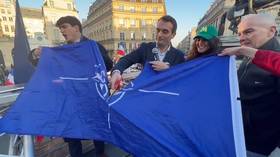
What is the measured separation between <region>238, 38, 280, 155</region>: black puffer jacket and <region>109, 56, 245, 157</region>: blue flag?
0.64 ft

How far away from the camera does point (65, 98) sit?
2.24 meters

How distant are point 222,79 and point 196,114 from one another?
33cm

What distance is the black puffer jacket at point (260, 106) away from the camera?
1.86 m

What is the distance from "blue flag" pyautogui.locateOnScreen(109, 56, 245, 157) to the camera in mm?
1679

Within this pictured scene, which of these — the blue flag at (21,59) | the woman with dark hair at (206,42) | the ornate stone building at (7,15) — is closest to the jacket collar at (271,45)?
the woman with dark hair at (206,42)

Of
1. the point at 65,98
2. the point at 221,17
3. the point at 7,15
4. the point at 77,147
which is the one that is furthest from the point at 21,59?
the point at 7,15

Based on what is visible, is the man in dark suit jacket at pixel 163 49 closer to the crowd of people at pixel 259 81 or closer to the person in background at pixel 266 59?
the crowd of people at pixel 259 81

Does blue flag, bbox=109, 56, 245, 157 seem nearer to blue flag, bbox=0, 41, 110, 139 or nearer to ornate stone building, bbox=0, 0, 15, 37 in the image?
blue flag, bbox=0, 41, 110, 139

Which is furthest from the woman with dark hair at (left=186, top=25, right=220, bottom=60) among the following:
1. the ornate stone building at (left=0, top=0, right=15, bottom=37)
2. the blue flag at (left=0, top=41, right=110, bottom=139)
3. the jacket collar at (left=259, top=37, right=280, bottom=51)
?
the ornate stone building at (left=0, top=0, right=15, bottom=37)

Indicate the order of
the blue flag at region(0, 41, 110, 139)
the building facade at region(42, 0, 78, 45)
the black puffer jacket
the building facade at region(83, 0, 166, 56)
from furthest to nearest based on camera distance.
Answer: the building facade at region(83, 0, 166, 56) → the building facade at region(42, 0, 78, 45) → the blue flag at region(0, 41, 110, 139) → the black puffer jacket

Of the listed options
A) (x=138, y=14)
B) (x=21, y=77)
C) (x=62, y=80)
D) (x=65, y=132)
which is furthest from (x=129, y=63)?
(x=138, y=14)

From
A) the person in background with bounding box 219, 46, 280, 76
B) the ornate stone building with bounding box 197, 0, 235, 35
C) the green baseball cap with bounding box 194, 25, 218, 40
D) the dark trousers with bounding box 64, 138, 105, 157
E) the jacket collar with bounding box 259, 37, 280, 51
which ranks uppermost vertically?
the ornate stone building with bounding box 197, 0, 235, 35

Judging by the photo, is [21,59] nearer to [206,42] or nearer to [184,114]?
[206,42]

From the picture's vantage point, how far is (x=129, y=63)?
9.33 feet
